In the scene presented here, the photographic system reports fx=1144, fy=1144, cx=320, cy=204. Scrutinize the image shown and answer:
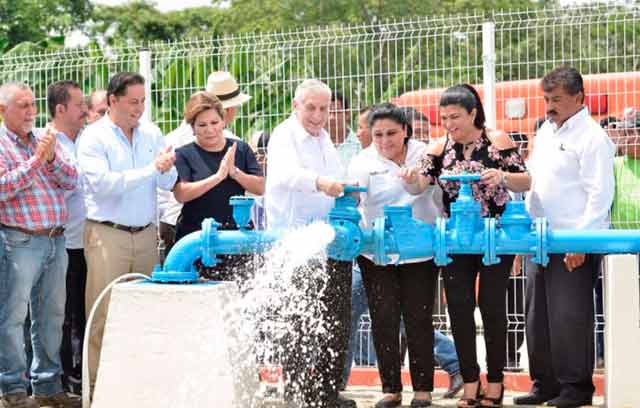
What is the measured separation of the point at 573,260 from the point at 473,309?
0.65 meters

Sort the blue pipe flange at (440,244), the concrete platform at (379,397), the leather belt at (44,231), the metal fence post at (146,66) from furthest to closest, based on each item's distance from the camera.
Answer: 1. the metal fence post at (146,66)
2. the concrete platform at (379,397)
3. the leather belt at (44,231)
4. the blue pipe flange at (440,244)

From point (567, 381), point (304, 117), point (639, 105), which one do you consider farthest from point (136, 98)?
point (639, 105)

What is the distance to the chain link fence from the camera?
871 centimetres

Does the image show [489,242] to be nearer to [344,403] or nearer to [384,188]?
[384,188]

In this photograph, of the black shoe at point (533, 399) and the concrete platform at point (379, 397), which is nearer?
the black shoe at point (533, 399)

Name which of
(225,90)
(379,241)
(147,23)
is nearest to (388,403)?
(379,241)

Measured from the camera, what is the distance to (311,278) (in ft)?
21.7

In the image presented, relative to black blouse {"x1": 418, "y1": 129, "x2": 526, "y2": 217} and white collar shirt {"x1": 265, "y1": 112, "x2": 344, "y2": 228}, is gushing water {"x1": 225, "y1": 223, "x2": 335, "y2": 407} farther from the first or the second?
black blouse {"x1": 418, "y1": 129, "x2": 526, "y2": 217}

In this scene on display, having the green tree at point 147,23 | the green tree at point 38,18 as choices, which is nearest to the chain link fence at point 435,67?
the green tree at point 38,18

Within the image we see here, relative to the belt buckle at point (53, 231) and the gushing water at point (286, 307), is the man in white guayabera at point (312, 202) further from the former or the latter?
the belt buckle at point (53, 231)

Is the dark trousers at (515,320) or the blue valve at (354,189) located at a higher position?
the blue valve at (354,189)

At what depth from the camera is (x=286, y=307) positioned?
22.2 feet

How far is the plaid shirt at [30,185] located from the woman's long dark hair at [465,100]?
92.8 inches

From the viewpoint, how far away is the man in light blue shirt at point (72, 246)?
7582 millimetres
